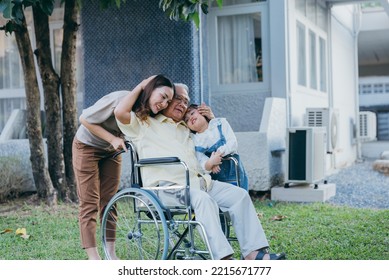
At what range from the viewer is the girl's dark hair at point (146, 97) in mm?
2650

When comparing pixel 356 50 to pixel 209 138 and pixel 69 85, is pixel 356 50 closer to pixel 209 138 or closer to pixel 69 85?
pixel 69 85

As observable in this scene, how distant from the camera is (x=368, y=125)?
15.9ft

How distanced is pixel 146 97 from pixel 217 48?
2.60 m

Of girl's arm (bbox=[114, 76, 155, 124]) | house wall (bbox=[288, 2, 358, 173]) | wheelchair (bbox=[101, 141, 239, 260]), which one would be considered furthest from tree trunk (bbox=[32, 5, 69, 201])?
girl's arm (bbox=[114, 76, 155, 124])

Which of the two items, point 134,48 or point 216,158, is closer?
point 216,158

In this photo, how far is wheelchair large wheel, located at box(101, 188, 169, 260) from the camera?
2.62 m

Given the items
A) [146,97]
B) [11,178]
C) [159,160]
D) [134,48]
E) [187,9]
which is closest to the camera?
[159,160]

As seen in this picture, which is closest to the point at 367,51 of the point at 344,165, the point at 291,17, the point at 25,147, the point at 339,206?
the point at 291,17

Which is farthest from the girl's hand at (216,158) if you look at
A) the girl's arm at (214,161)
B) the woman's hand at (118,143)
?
the woman's hand at (118,143)

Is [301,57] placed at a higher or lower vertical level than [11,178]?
higher

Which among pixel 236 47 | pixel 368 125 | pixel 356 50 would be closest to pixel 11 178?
pixel 236 47

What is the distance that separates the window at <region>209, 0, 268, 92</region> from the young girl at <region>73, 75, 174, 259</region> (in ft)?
7.26

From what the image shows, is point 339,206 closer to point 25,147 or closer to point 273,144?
point 273,144

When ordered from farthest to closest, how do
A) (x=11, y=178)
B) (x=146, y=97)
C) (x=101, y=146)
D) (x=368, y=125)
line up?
(x=368, y=125) → (x=11, y=178) → (x=101, y=146) → (x=146, y=97)
